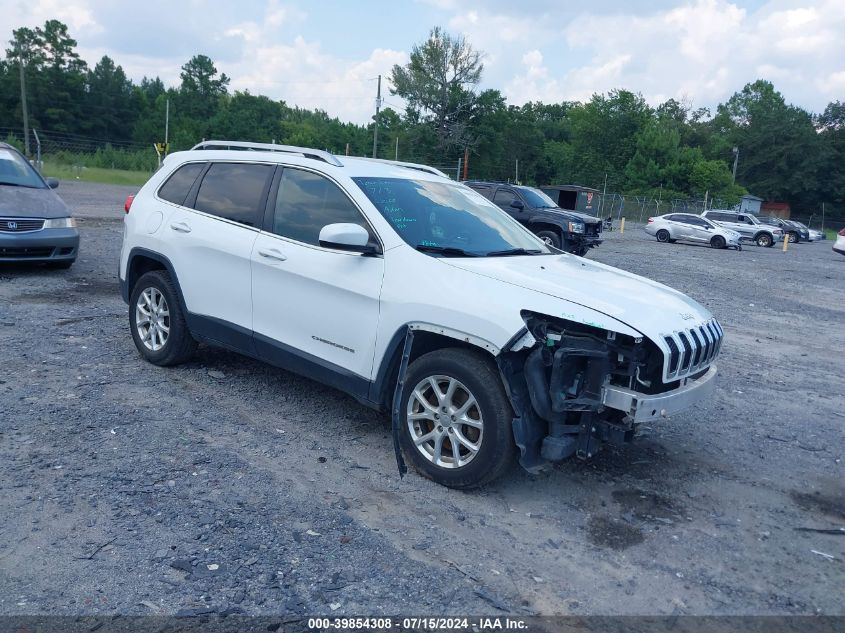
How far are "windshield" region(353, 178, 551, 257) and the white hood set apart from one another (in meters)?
0.23

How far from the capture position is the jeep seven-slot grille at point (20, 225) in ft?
30.3

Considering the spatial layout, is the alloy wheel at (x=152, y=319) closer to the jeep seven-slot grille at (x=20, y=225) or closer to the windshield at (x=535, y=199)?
the jeep seven-slot grille at (x=20, y=225)

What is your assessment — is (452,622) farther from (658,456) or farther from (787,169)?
(787,169)

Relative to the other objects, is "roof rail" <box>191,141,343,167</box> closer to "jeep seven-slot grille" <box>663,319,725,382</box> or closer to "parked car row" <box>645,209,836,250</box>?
"jeep seven-slot grille" <box>663,319,725,382</box>

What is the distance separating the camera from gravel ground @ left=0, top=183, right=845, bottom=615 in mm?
3199

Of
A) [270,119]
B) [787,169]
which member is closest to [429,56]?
[270,119]

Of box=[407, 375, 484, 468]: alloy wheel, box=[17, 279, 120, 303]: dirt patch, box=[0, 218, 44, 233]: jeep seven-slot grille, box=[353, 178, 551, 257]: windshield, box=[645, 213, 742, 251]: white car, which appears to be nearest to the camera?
box=[407, 375, 484, 468]: alloy wheel

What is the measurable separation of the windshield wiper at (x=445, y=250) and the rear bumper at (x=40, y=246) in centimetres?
717

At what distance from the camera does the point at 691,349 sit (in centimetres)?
411

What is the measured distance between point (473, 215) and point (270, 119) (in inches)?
3493

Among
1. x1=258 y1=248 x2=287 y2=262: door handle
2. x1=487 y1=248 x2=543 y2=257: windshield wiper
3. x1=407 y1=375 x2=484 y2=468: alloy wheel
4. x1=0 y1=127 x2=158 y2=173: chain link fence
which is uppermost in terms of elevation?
x1=0 y1=127 x2=158 y2=173: chain link fence

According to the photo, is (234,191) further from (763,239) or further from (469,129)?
(469,129)

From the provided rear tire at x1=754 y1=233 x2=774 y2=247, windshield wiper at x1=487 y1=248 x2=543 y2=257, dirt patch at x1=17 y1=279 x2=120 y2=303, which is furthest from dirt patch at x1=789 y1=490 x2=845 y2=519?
rear tire at x1=754 y1=233 x2=774 y2=247

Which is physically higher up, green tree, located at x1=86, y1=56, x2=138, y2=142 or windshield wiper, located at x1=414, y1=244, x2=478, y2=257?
green tree, located at x1=86, y1=56, x2=138, y2=142
